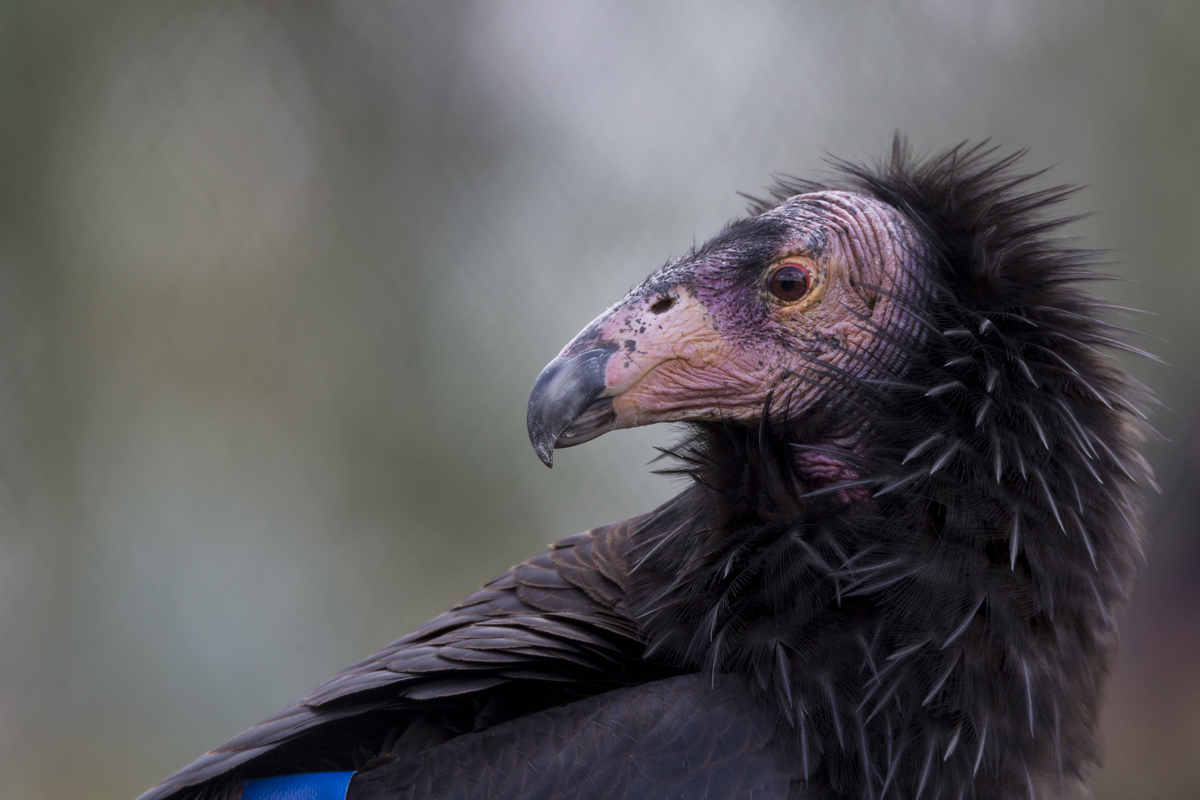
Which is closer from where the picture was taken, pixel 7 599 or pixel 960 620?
pixel 960 620

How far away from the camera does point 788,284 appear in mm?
1734

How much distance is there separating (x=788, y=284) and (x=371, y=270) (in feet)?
9.12

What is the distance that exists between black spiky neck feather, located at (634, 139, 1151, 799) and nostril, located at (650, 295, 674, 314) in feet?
0.84

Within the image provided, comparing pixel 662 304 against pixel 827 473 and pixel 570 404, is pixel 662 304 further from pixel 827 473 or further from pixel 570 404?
pixel 827 473

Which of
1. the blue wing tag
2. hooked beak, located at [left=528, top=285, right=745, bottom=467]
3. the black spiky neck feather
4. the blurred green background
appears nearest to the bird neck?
the black spiky neck feather

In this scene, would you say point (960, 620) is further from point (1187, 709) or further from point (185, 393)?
point (185, 393)

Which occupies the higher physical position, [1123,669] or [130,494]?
[130,494]

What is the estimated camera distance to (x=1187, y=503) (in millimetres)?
3748

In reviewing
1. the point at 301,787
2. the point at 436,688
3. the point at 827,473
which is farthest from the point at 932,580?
the point at 301,787

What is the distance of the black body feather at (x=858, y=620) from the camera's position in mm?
1322

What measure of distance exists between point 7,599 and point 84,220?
1.68 metres

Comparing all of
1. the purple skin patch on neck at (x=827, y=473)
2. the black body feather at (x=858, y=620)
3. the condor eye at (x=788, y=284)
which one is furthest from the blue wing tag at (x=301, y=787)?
the condor eye at (x=788, y=284)

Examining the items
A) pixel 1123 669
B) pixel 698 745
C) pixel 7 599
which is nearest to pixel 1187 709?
pixel 1123 669

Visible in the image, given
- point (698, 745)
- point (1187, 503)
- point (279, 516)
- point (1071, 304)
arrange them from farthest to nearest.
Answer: point (279, 516)
point (1187, 503)
point (1071, 304)
point (698, 745)
